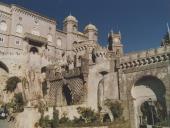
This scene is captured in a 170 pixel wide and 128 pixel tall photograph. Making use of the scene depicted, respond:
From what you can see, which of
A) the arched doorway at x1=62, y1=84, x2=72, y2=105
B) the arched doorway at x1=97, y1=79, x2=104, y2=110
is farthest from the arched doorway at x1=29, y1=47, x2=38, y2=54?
the arched doorway at x1=97, y1=79, x2=104, y2=110

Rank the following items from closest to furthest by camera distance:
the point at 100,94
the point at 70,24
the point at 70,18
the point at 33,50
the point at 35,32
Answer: the point at 100,94 → the point at 33,50 → the point at 35,32 → the point at 70,24 → the point at 70,18

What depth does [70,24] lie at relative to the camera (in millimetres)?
70938

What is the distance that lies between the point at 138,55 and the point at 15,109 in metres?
22.2

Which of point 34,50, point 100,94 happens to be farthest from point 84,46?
point 100,94

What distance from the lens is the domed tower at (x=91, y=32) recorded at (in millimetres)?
71463

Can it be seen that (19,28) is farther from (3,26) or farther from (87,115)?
(87,115)

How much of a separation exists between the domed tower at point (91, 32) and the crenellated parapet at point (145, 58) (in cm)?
3264

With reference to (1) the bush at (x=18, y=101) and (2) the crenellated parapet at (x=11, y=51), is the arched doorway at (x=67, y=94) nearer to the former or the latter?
(1) the bush at (x=18, y=101)

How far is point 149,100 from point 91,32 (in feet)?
127

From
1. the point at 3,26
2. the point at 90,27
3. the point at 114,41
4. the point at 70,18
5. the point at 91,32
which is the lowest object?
the point at 114,41

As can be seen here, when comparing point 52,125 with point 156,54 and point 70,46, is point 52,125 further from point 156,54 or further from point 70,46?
point 70,46

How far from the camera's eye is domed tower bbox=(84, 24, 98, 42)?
71463mm

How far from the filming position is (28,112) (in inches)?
1516

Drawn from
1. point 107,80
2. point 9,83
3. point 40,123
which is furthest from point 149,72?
point 9,83
